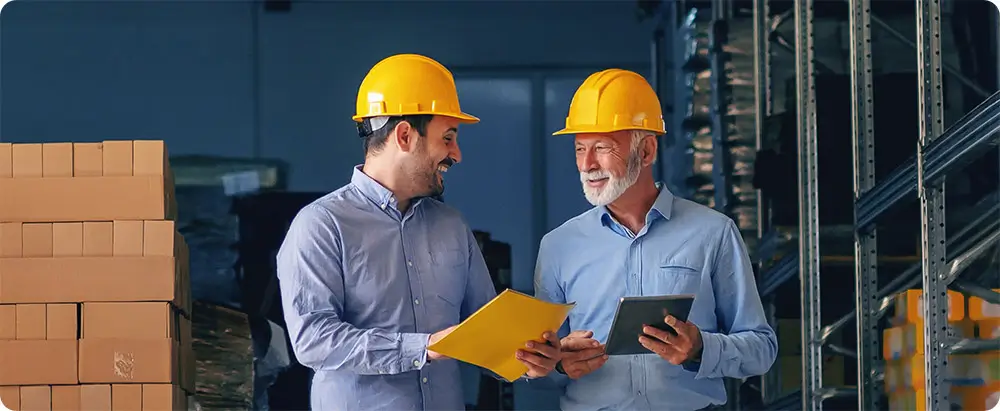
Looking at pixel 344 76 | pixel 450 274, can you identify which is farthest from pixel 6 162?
pixel 450 274


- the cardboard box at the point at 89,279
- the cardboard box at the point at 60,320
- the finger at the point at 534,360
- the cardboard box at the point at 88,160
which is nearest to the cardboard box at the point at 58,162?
the cardboard box at the point at 88,160

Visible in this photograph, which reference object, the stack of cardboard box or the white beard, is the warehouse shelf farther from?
the stack of cardboard box

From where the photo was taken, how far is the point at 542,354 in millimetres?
3932

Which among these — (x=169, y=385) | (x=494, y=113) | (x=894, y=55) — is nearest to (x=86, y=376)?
(x=169, y=385)

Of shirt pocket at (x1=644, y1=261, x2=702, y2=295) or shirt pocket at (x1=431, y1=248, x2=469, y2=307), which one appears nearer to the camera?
shirt pocket at (x1=431, y1=248, x2=469, y2=307)

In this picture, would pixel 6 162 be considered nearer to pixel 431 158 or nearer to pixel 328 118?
pixel 328 118

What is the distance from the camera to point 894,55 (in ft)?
19.9

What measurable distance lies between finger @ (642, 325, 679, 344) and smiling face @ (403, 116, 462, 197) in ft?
2.54

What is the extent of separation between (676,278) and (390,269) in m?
0.89

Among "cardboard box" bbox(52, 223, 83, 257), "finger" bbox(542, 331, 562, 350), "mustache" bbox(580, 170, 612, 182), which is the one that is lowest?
"finger" bbox(542, 331, 562, 350)

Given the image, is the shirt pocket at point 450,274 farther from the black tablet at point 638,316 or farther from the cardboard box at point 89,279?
the cardboard box at point 89,279

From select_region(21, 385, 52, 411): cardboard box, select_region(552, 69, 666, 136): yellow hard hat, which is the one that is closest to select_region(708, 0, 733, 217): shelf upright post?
select_region(552, 69, 666, 136): yellow hard hat

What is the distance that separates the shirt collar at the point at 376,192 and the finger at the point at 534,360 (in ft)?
2.02

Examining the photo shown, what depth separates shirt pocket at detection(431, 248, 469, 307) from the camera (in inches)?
162
